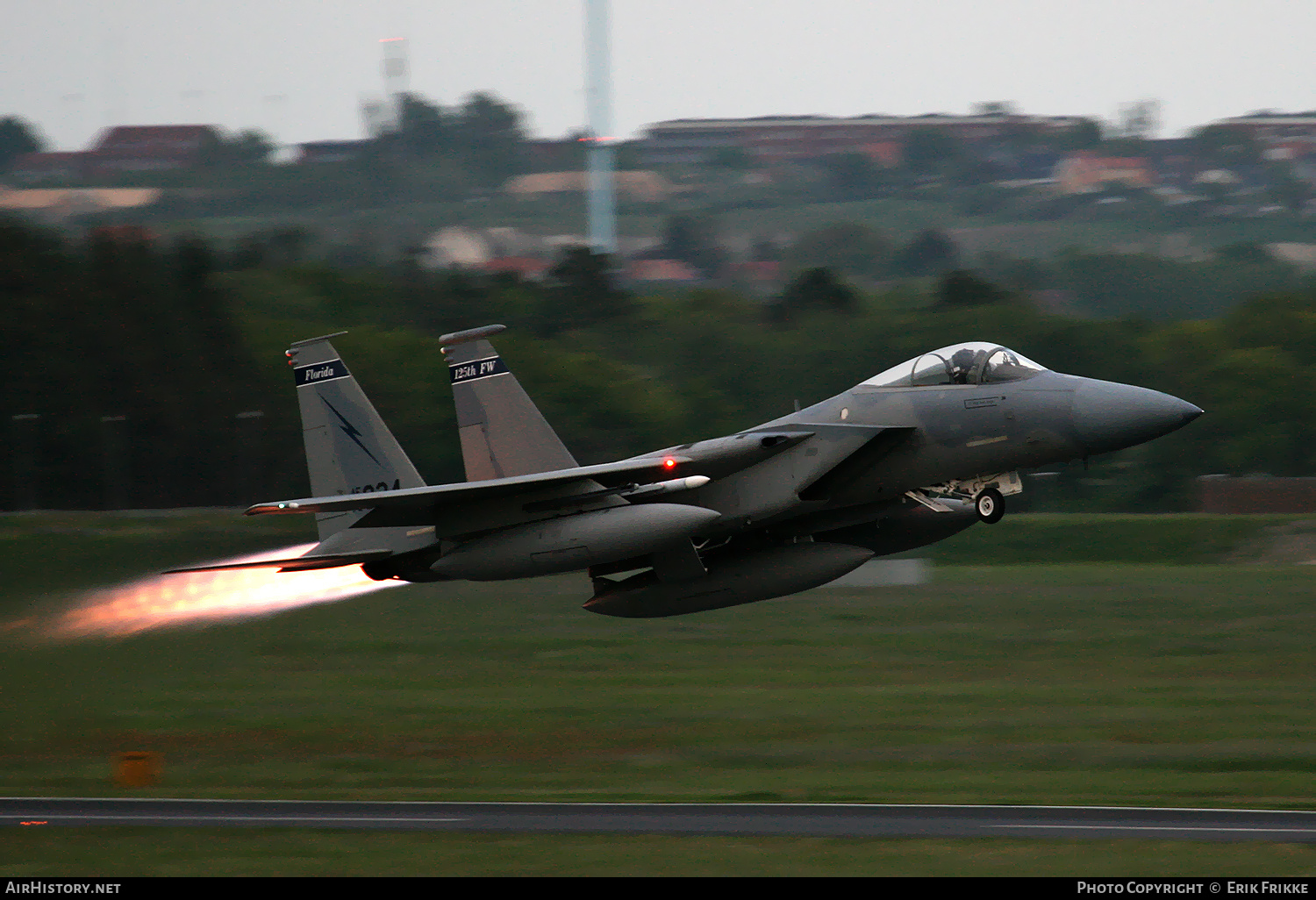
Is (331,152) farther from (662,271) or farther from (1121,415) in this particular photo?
(1121,415)

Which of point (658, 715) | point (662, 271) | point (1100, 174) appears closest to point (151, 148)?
point (662, 271)

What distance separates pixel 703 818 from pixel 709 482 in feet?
14.0

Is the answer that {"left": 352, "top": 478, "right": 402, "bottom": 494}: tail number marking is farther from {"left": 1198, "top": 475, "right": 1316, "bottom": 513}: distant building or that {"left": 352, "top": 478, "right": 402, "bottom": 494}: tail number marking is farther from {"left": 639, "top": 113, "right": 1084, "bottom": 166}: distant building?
{"left": 639, "top": 113, "right": 1084, "bottom": 166}: distant building

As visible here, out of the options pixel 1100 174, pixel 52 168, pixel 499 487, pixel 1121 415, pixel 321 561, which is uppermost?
pixel 52 168

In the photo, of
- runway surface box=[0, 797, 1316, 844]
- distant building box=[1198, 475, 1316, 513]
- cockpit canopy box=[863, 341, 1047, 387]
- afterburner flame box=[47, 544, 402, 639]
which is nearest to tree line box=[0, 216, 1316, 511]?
distant building box=[1198, 475, 1316, 513]

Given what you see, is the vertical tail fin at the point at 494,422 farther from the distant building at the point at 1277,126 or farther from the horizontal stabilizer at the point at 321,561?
the distant building at the point at 1277,126

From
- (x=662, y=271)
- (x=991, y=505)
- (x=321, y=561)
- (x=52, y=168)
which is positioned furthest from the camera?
(x=52, y=168)

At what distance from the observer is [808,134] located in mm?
170125

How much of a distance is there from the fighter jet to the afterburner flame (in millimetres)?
2318

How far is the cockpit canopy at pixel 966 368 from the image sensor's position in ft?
54.7

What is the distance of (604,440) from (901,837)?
143ft

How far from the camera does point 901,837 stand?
14383mm

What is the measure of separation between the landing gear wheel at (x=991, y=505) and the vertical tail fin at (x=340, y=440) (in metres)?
7.31

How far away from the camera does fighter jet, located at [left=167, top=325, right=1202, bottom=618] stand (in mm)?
16516
